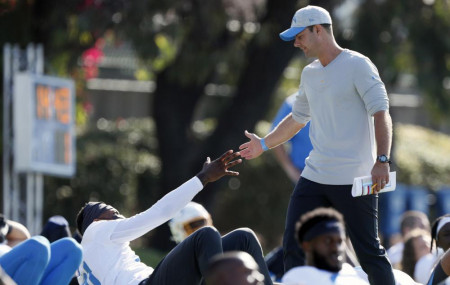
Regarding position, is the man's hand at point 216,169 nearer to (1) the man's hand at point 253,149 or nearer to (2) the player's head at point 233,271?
(1) the man's hand at point 253,149

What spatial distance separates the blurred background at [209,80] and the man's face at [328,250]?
8482mm

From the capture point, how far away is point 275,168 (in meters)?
17.2

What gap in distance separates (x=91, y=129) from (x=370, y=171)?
11.5m

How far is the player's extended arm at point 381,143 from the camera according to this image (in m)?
5.86

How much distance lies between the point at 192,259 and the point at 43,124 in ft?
23.5

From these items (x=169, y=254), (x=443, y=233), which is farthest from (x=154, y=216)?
(x=443, y=233)

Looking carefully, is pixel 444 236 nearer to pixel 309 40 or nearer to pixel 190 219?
pixel 190 219

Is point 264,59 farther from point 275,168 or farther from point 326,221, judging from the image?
point 326,221

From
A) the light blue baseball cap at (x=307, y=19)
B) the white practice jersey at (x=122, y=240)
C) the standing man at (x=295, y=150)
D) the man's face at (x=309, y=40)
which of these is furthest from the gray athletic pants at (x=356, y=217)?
the standing man at (x=295, y=150)

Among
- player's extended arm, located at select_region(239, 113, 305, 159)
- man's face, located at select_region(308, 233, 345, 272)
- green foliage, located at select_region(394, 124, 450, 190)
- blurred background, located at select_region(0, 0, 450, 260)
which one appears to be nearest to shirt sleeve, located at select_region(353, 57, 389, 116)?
player's extended arm, located at select_region(239, 113, 305, 159)

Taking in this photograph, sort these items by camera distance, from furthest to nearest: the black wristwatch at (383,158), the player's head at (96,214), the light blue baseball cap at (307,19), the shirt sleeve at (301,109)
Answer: the shirt sleeve at (301,109), the player's head at (96,214), the light blue baseball cap at (307,19), the black wristwatch at (383,158)

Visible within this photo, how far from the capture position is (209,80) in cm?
1555

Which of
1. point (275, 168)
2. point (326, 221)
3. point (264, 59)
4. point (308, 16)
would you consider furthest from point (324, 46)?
point (275, 168)

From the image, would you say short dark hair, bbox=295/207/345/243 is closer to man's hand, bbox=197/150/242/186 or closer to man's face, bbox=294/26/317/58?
man's hand, bbox=197/150/242/186
